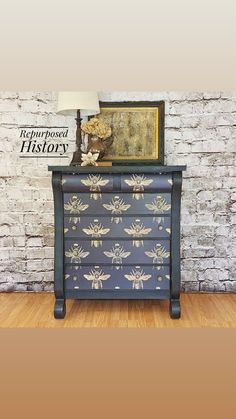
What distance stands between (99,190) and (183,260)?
1.09 m

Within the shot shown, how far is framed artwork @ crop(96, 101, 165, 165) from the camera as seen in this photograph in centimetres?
348

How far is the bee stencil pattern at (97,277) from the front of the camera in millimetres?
3045

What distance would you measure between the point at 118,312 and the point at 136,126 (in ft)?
4.57

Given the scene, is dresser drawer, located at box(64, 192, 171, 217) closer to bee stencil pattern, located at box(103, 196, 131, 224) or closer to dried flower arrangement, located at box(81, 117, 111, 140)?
bee stencil pattern, located at box(103, 196, 131, 224)

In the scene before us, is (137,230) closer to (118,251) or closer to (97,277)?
(118,251)

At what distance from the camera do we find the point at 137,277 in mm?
3041

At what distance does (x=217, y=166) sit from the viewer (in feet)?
11.6

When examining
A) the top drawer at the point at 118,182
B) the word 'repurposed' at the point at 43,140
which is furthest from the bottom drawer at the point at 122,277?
the word 'repurposed' at the point at 43,140

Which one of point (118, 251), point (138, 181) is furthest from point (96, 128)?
point (118, 251)

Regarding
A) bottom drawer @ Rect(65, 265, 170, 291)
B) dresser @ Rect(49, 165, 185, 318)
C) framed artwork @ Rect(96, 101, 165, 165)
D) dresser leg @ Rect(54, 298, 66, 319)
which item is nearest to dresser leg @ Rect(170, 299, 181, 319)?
dresser @ Rect(49, 165, 185, 318)

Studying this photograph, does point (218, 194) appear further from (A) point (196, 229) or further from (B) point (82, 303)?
(B) point (82, 303)

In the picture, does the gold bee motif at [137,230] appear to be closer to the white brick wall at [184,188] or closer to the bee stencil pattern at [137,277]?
the bee stencil pattern at [137,277]

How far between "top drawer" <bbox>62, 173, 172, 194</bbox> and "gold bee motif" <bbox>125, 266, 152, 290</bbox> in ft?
1.78

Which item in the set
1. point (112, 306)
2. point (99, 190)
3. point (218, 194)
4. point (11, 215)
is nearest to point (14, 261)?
point (11, 215)
